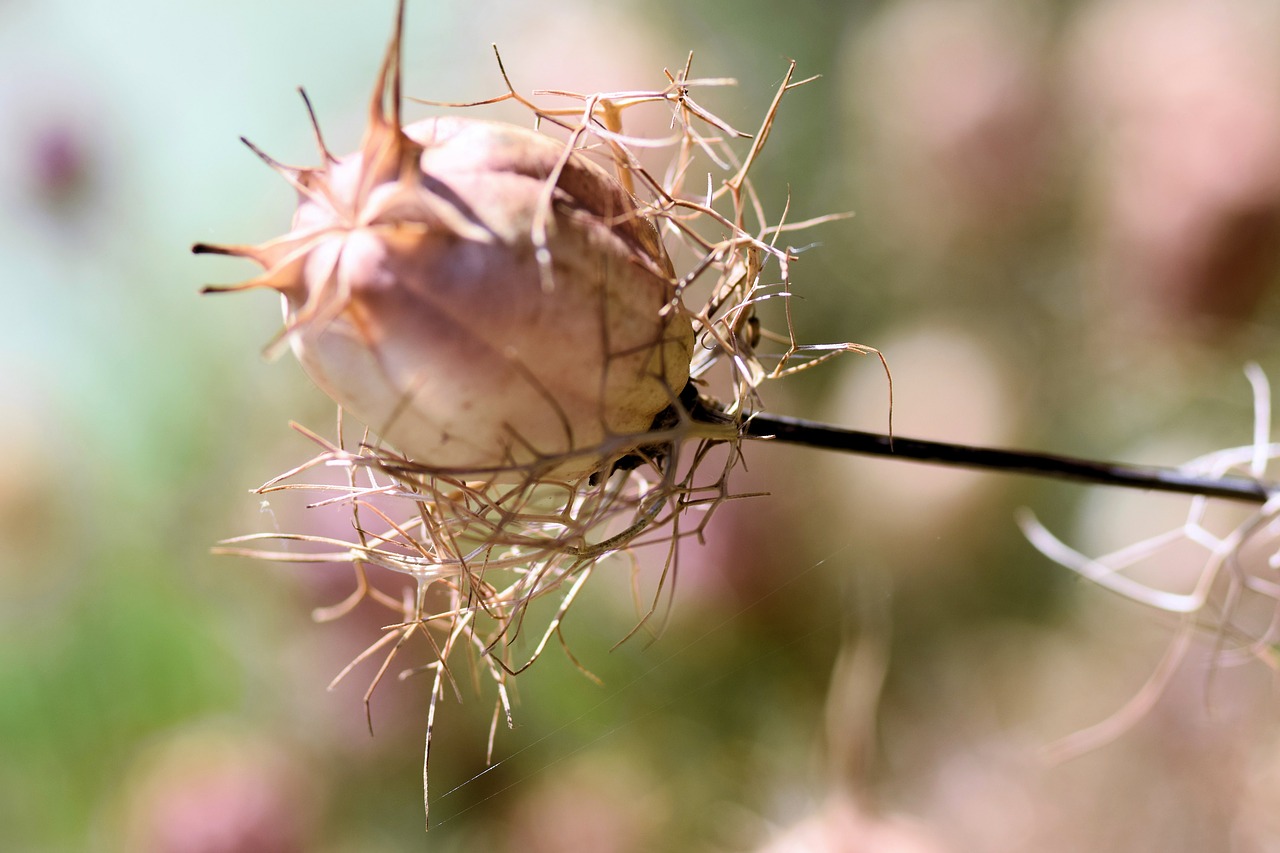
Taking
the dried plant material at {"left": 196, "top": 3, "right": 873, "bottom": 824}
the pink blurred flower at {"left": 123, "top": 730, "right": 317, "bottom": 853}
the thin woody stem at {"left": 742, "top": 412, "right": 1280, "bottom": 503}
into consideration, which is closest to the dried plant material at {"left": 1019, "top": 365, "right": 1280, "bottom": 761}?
the thin woody stem at {"left": 742, "top": 412, "right": 1280, "bottom": 503}

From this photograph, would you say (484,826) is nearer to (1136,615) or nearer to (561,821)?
(561,821)

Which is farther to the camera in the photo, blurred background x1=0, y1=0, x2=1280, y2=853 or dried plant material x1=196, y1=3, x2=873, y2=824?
blurred background x1=0, y1=0, x2=1280, y2=853

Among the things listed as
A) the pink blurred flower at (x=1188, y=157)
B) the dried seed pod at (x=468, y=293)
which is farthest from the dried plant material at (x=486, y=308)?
the pink blurred flower at (x=1188, y=157)

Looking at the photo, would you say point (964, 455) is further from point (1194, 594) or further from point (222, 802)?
point (222, 802)

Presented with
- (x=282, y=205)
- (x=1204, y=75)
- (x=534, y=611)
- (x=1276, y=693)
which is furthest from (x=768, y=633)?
(x=282, y=205)

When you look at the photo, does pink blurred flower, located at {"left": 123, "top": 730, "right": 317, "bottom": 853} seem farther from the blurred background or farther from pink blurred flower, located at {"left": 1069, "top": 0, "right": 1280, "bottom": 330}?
pink blurred flower, located at {"left": 1069, "top": 0, "right": 1280, "bottom": 330}

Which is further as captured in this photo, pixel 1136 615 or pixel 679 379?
pixel 1136 615

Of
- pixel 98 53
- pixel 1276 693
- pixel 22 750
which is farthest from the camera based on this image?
pixel 98 53
